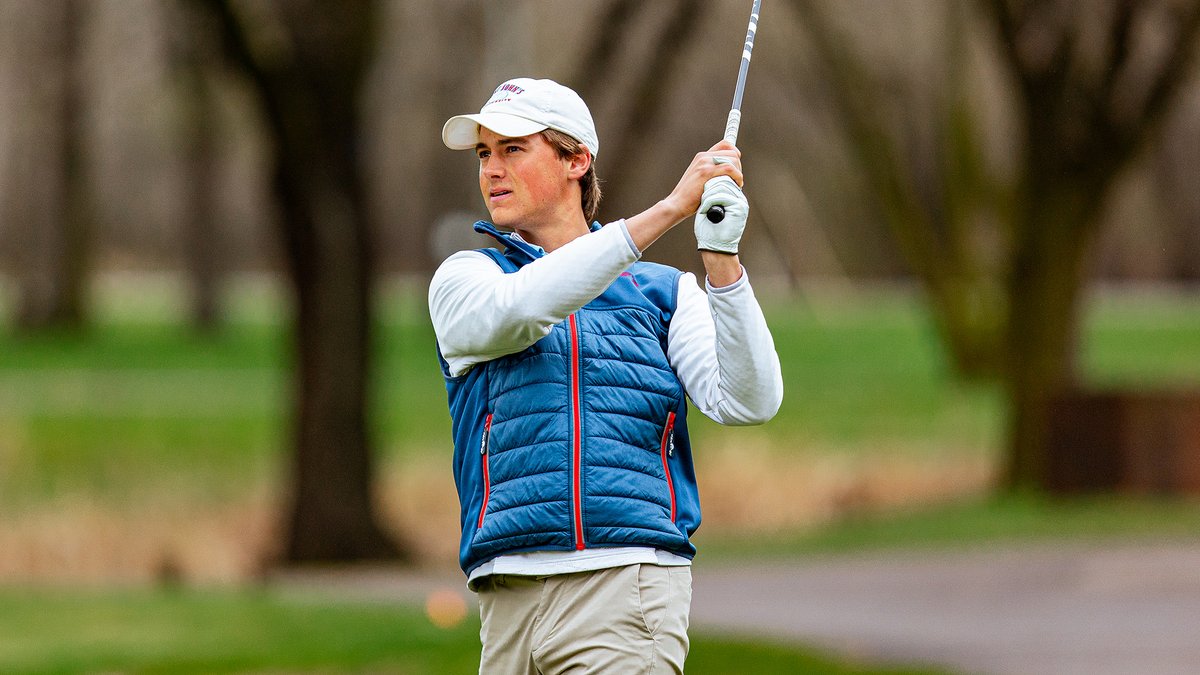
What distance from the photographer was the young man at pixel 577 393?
3.73 metres

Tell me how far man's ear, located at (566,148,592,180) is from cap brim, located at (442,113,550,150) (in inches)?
4.6

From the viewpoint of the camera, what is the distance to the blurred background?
13.5 m

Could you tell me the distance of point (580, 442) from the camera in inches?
150

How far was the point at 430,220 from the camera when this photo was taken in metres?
37.9

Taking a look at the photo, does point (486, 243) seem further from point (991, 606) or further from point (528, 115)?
point (528, 115)

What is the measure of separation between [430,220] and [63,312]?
8409 millimetres

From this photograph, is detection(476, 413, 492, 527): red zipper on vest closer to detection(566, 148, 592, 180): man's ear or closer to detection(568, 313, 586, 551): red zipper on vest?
detection(568, 313, 586, 551): red zipper on vest

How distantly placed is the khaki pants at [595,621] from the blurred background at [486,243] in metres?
4.66

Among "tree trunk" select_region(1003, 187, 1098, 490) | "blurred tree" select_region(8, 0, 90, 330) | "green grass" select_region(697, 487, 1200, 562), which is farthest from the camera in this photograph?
"blurred tree" select_region(8, 0, 90, 330)

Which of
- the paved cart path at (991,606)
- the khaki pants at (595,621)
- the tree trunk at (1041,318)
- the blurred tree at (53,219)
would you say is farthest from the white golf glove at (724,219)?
the blurred tree at (53,219)

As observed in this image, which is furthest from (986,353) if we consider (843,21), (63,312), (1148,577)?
(63,312)

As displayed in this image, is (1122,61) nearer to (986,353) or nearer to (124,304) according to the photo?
(986,353)

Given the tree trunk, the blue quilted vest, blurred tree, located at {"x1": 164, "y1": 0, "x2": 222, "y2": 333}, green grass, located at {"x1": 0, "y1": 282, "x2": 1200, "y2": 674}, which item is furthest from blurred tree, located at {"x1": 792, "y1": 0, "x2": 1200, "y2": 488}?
the blue quilted vest

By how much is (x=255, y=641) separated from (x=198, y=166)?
982 inches
